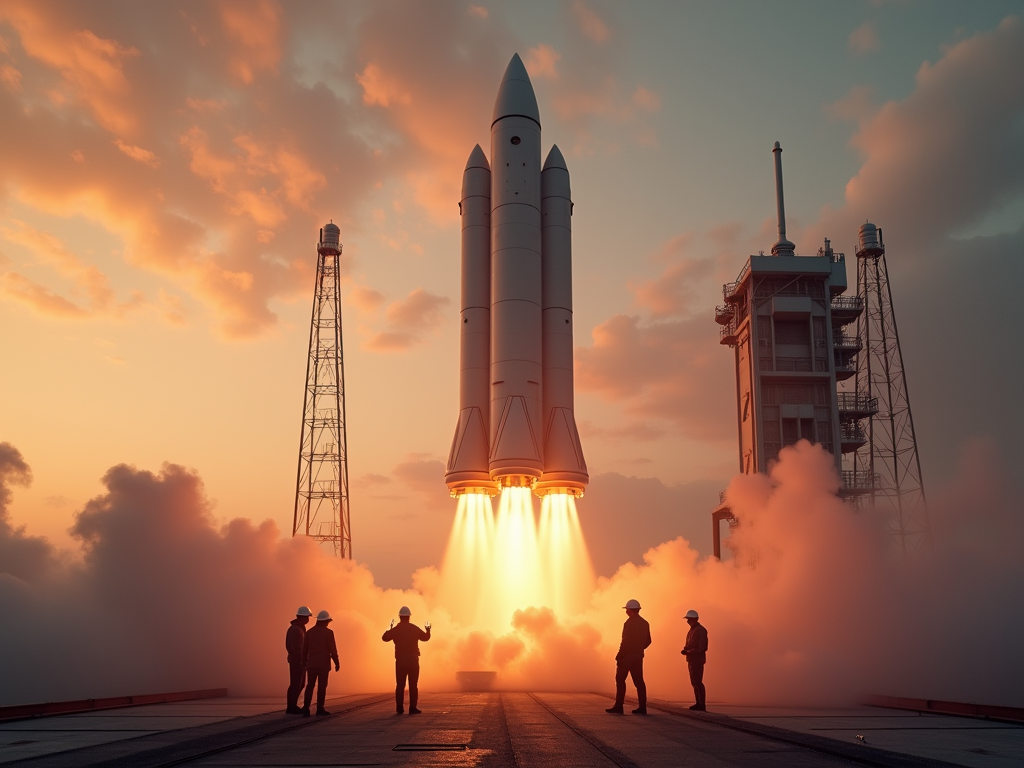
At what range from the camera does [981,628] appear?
94.4ft

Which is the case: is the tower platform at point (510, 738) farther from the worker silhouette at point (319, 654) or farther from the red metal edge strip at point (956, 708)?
the worker silhouette at point (319, 654)

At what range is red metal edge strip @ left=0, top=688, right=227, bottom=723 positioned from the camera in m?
18.0

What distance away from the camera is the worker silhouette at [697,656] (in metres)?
20.7

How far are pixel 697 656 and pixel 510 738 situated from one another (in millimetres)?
8737

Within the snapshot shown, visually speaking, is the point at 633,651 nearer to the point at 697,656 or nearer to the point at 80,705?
the point at 697,656

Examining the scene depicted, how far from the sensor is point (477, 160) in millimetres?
38281

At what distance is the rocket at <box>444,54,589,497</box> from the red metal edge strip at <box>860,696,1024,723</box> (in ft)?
47.3

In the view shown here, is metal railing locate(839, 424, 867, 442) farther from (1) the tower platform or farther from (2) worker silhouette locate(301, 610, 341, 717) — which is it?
(2) worker silhouette locate(301, 610, 341, 717)

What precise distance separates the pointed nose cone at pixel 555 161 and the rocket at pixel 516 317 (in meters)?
0.05

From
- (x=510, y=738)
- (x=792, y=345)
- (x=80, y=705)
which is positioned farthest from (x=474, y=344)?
(x=792, y=345)

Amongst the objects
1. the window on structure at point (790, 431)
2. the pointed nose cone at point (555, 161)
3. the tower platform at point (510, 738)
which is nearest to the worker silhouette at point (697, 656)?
the tower platform at point (510, 738)

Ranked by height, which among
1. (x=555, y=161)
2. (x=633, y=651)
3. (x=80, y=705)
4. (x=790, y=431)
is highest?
(x=555, y=161)

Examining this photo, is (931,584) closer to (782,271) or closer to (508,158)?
(508,158)

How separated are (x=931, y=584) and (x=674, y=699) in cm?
991
